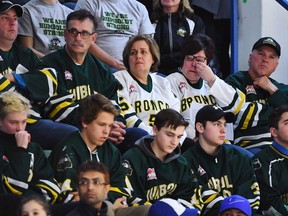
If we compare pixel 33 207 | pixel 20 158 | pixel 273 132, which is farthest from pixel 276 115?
pixel 33 207

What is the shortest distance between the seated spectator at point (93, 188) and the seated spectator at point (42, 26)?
1911mm

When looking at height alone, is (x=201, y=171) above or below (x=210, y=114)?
below

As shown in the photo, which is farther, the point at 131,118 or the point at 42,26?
the point at 42,26

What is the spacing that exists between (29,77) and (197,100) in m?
1.51

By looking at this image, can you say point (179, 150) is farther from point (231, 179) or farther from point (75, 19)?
point (75, 19)

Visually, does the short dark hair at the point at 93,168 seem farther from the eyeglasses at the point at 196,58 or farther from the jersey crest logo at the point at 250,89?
the jersey crest logo at the point at 250,89

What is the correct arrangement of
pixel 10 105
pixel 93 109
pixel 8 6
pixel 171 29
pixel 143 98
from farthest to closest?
pixel 171 29, pixel 143 98, pixel 8 6, pixel 93 109, pixel 10 105

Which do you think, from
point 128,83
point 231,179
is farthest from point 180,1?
point 231,179

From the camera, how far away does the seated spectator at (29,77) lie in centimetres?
679

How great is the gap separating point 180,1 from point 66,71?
176cm

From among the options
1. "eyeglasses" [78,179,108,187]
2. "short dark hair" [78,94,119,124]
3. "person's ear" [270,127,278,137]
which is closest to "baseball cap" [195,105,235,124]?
"person's ear" [270,127,278,137]

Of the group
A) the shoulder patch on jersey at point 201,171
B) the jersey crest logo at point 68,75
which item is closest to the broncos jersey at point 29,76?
the jersey crest logo at point 68,75

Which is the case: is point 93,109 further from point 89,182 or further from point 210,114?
point 210,114

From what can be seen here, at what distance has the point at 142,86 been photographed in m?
7.57
